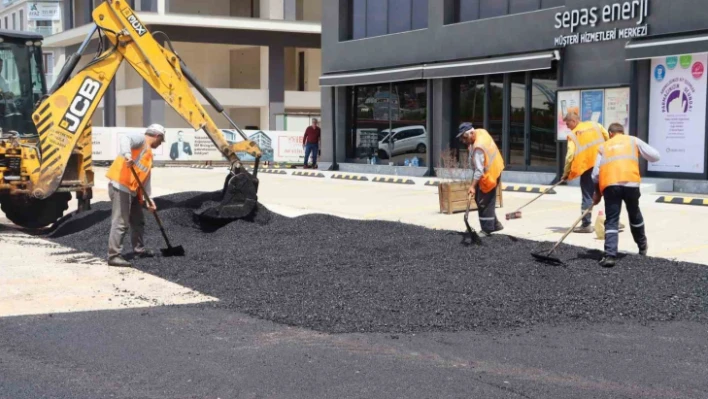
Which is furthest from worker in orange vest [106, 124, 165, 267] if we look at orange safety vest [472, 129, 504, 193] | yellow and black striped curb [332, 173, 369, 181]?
yellow and black striped curb [332, 173, 369, 181]

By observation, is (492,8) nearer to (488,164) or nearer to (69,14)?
(488,164)

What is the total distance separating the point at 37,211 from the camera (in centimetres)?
1461

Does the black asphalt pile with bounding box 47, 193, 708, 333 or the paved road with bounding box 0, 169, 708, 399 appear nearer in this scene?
the paved road with bounding box 0, 169, 708, 399

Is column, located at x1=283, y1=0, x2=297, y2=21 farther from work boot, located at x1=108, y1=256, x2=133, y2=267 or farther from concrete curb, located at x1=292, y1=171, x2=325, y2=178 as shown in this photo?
work boot, located at x1=108, y1=256, x2=133, y2=267

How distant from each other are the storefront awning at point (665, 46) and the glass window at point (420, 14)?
7.75 meters

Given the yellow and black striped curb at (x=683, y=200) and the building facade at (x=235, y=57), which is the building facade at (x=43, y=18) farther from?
the yellow and black striped curb at (x=683, y=200)

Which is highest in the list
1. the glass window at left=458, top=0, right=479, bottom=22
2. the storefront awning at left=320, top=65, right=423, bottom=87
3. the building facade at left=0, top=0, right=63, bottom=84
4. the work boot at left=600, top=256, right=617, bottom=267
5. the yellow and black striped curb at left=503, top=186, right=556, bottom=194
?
the building facade at left=0, top=0, right=63, bottom=84

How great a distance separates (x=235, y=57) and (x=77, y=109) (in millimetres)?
36823

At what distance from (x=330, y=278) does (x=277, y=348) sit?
8.97 ft

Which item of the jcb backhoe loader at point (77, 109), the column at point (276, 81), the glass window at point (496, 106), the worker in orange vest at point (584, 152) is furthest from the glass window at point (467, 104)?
the column at point (276, 81)

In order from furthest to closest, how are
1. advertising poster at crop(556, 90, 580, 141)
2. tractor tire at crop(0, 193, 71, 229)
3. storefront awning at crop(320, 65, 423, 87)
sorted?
storefront awning at crop(320, 65, 423, 87) → advertising poster at crop(556, 90, 580, 141) → tractor tire at crop(0, 193, 71, 229)

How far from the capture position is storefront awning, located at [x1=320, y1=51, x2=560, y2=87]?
2078cm

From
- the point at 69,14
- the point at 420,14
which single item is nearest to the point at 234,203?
the point at 420,14

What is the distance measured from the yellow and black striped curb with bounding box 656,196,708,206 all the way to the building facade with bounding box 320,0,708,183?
4.88 ft
